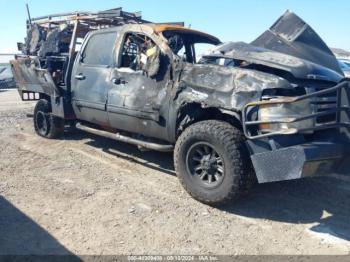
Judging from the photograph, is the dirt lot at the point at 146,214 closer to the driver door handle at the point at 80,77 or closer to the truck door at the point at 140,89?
the truck door at the point at 140,89

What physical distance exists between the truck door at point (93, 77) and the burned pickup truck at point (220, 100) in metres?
0.02

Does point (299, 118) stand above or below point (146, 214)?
above

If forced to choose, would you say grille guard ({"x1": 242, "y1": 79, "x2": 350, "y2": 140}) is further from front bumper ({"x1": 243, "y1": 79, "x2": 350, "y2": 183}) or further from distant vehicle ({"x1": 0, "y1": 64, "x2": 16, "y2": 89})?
distant vehicle ({"x1": 0, "y1": 64, "x2": 16, "y2": 89})

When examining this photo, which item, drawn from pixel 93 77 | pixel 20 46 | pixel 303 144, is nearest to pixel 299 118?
pixel 303 144

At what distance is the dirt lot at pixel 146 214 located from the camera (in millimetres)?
3572

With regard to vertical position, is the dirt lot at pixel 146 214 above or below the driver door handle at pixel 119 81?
below

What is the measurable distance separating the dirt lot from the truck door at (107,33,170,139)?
746 millimetres

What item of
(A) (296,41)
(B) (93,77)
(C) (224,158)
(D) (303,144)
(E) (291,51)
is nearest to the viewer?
(D) (303,144)

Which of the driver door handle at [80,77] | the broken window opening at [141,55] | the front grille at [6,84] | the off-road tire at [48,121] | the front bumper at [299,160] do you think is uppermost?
the broken window opening at [141,55]

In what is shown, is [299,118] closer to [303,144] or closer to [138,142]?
[303,144]

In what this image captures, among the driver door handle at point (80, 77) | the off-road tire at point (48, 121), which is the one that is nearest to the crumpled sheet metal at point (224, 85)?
the driver door handle at point (80, 77)

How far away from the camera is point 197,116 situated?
15.3 ft

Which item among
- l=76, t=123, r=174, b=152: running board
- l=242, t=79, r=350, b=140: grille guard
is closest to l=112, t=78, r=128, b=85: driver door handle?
l=76, t=123, r=174, b=152: running board

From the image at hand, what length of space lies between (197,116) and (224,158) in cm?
74
